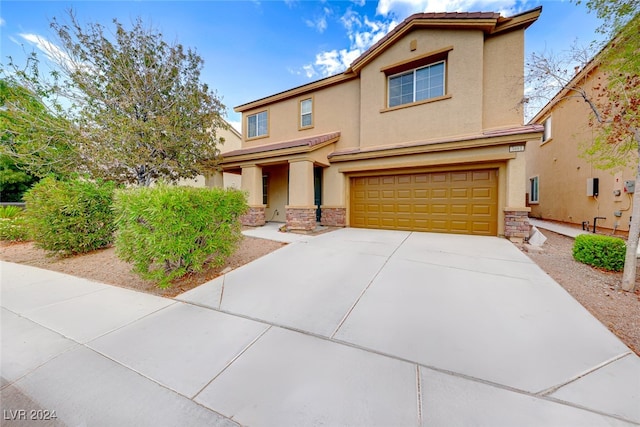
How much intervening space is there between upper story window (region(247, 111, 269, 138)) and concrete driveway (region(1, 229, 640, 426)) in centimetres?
1025

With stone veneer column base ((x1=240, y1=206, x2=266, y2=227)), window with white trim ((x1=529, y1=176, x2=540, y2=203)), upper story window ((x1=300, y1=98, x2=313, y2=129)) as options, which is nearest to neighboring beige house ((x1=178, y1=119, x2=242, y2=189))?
stone veneer column base ((x1=240, y1=206, x2=266, y2=227))

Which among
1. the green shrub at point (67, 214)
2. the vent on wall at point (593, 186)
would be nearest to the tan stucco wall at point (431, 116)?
the vent on wall at point (593, 186)

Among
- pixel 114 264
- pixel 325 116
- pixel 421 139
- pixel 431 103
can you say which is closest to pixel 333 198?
pixel 325 116

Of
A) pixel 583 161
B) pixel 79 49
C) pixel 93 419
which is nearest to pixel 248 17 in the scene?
pixel 79 49

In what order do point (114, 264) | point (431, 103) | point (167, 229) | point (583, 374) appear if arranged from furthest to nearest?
point (431, 103) < point (114, 264) < point (167, 229) < point (583, 374)

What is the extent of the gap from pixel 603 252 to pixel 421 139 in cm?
557

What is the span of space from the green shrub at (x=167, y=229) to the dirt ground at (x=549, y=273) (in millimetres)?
412

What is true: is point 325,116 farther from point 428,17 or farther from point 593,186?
point 593,186

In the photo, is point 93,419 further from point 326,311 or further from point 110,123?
point 110,123

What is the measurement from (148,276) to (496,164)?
9575 mm

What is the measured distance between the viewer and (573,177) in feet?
32.4

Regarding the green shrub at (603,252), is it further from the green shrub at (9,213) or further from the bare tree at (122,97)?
the green shrub at (9,213)

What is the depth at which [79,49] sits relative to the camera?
786 cm

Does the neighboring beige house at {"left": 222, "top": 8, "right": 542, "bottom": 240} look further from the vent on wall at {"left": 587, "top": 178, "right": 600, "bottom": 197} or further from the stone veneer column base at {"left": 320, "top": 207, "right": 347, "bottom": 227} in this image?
the vent on wall at {"left": 587, "top": 178, "right": 600, "bottom": 197}
